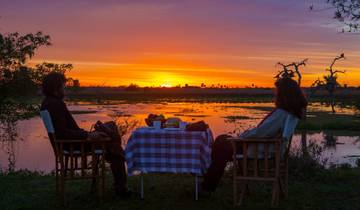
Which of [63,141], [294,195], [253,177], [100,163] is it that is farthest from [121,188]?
[294,195]

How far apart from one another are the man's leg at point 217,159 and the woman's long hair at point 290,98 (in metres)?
0.83

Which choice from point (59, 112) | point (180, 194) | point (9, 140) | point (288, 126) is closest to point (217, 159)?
point (180, 194)

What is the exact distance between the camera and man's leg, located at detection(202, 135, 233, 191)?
19.6ft

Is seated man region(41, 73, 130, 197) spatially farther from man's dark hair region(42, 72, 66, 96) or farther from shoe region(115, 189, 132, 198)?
shoe region(115, 189, 132, 198)

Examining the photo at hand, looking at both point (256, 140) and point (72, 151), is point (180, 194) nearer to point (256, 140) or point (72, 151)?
point (256, 140)

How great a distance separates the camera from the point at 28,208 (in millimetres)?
5785

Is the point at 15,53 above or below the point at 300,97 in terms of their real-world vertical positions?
above

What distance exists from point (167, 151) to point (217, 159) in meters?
0.68

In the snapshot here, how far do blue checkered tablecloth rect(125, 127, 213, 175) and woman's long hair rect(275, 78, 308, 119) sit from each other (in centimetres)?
101

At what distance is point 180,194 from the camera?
20.8 ft

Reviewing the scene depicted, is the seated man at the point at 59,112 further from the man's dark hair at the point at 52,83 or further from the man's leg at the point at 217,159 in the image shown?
the man's leg at the point at 217,159

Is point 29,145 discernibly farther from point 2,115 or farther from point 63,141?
point 63,141

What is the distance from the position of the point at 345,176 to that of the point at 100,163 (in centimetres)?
402

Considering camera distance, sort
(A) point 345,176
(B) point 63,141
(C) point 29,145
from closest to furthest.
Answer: (B) point 63,141 < (A) point 345,176 < (C) point 29,145
